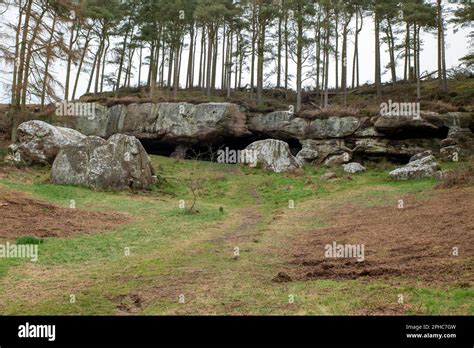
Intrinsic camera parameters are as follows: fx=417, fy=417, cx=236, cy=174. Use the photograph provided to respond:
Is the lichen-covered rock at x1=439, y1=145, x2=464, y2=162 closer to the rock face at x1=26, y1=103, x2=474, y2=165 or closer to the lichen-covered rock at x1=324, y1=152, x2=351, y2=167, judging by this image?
the rock face at x1=26, y1=103, x2=474, y2=165

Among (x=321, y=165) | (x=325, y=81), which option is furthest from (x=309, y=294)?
(x=325, y=81)

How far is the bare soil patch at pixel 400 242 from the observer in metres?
8.48

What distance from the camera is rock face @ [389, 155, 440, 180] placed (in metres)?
23.8

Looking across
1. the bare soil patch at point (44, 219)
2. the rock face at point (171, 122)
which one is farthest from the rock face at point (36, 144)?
the rock face at point (171, 122)

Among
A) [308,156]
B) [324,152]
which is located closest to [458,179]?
[324,152]

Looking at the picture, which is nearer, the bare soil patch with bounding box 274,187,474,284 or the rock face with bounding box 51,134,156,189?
the bare soil patch with bounding box 274,187,474,284

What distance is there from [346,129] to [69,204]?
2348 cm

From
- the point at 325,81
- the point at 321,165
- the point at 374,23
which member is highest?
the point at 374,23

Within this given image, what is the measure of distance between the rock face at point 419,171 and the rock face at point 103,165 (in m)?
14.9

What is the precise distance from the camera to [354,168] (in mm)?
30312

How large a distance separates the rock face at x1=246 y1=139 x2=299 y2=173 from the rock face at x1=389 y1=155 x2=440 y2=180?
29.7ft

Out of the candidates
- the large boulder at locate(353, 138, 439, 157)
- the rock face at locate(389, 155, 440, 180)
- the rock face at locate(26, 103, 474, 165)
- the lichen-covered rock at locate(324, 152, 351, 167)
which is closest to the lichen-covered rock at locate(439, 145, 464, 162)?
the rock face at locate(26, 103, 474, 165)
